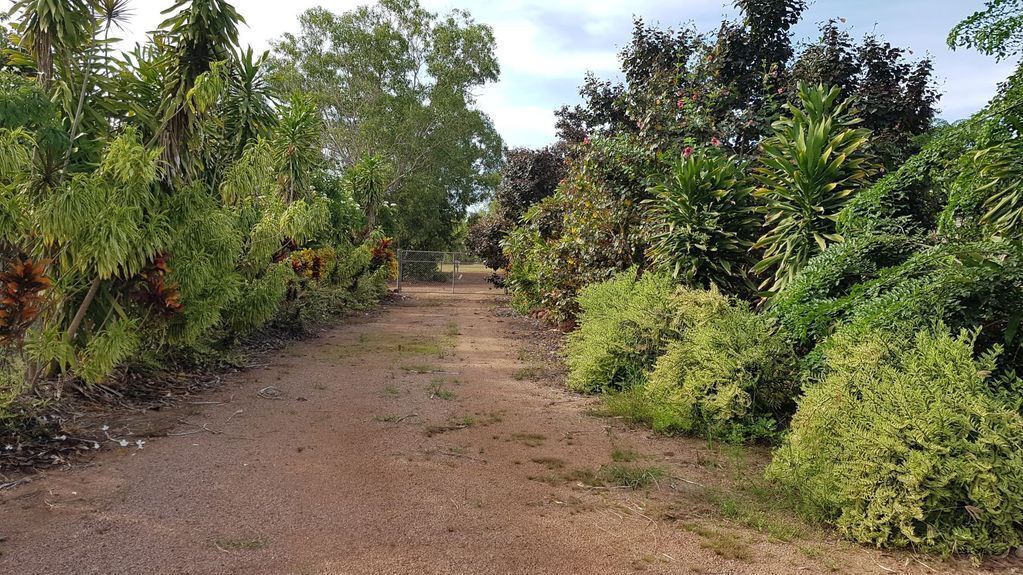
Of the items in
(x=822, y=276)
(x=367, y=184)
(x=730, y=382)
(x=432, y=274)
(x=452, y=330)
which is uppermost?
(x=367, y=184)

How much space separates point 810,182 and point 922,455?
3.98m

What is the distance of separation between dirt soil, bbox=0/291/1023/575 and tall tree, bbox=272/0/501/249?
2163 centimetres

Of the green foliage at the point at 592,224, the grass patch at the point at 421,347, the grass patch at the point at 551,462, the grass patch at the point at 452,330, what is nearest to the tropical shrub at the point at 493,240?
the green foliage at the point at 592,224

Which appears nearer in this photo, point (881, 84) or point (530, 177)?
point (881, 84)

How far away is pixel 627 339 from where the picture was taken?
21.9ft

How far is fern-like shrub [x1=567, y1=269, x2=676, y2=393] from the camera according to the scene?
6.54m

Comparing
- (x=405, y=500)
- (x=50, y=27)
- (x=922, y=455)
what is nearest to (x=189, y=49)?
(x=50, y=27)

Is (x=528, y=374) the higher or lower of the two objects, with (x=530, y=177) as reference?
lower

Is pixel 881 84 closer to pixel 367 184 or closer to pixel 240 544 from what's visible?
pixel 240 544

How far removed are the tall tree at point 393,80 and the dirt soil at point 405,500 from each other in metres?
21.6

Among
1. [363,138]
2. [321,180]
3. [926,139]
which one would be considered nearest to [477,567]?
[926,139]

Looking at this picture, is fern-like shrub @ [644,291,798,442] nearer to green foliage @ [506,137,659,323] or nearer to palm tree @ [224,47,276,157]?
green foliage @ [506,137,659,323]

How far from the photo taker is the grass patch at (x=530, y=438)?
16.5 feet

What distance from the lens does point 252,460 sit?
430 cm
